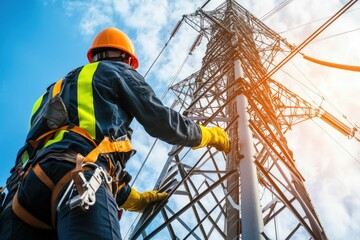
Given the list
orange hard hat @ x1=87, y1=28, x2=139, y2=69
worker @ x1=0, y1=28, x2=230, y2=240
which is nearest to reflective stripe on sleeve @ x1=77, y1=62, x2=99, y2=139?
worker @ x1=0, y1=28, x2=230, y2=240

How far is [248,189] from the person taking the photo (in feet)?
10.2

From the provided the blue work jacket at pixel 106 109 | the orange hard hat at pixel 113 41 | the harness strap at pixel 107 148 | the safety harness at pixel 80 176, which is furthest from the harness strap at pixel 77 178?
the orange hard hat at pixel 113 41

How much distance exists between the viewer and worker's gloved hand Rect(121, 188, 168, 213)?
141 inches

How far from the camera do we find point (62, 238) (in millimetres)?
1592

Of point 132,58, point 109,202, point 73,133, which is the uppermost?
point 132,58

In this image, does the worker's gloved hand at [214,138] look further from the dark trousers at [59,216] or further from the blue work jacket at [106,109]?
the dark trousers at [59,216]

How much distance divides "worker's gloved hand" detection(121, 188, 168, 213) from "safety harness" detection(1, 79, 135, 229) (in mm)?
1487

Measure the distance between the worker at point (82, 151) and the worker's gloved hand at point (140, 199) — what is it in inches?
35.4

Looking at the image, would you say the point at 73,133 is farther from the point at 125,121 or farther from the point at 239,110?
the point at 239,110

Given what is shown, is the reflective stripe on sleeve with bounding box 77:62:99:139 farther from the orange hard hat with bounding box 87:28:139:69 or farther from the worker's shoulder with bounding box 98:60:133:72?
the orange hard hat with bounding box 87:28:139:69

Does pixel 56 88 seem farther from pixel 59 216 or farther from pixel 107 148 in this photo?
pixel 59 216

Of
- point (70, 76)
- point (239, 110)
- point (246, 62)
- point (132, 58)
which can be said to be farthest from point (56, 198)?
point (246, 62)

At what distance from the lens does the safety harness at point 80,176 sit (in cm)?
162

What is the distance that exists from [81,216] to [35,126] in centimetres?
95
